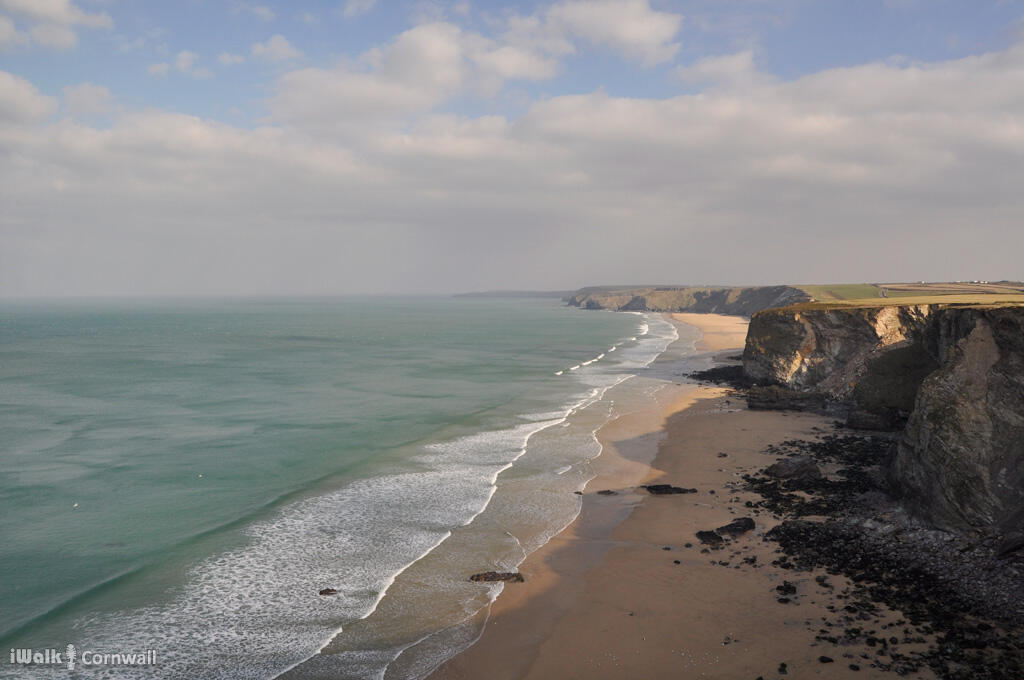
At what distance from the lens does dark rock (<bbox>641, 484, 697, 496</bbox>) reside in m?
21.8

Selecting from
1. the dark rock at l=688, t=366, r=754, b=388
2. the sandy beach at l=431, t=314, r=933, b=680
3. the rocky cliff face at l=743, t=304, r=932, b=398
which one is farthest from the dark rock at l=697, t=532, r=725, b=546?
the dark rock at l=688, t=366, r=754, b=388

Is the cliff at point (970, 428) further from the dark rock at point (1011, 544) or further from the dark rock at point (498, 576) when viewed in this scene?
the dark rock at point (498, 576)

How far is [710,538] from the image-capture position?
1734 cm

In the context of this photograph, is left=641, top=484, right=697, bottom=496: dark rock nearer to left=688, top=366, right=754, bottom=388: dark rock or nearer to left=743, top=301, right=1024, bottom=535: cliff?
left=743, top=301, right=1024, bottom=535: cliff

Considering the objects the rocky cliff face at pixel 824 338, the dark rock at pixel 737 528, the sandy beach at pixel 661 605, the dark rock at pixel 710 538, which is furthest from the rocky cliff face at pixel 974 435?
the rocky cliff face at pixel 824 338

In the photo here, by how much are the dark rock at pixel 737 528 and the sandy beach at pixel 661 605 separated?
0.77 feet

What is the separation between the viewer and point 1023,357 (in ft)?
51.3

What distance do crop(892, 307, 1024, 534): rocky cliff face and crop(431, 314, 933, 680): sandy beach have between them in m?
4.15

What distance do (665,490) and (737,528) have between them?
4.43 metres

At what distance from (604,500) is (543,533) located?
380 centimetres

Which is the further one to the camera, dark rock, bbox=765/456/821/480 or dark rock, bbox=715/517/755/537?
dark rock, bbox=765/456/821/480

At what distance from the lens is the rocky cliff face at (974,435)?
1473cm

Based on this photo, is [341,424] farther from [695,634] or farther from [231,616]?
[695,634]

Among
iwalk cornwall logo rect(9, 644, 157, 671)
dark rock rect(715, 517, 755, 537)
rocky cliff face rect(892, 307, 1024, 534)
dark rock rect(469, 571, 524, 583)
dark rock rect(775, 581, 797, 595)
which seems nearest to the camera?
iwalk cornwall logo rect(9, 644, 157, 671)
